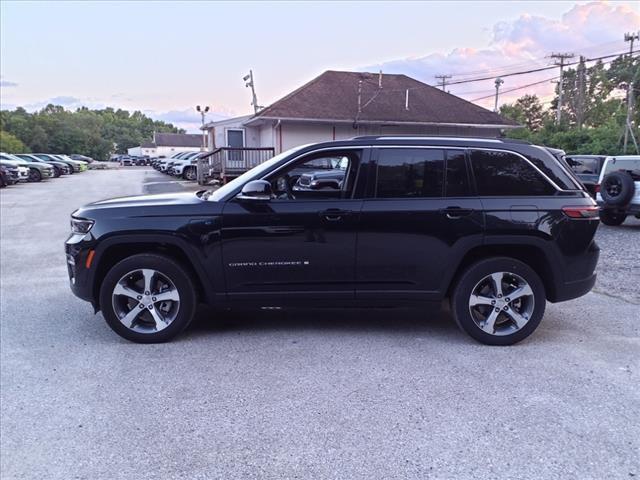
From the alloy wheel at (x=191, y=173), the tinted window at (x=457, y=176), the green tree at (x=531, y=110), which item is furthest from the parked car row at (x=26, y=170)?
the green tree at (x=531, y=110)

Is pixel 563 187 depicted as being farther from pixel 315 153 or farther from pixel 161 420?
pixel 161 420

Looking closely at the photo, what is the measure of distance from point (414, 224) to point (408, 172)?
48 centimetres

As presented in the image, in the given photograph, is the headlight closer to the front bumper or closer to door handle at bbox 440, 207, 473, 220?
the front bumper

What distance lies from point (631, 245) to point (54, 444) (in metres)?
10.0

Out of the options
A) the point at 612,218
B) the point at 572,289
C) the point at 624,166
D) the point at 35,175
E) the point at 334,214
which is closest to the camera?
the point at 334,214

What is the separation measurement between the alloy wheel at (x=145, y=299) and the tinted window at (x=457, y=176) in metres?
2.65

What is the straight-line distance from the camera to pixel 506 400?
3.49m

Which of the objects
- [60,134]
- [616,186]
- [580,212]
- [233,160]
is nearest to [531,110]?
[233,160]

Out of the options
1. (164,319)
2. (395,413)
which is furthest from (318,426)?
(164,319)

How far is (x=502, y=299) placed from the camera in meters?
4.48

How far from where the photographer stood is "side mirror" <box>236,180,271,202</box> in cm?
431

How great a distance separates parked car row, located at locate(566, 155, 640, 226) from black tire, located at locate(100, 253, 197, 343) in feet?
33.5

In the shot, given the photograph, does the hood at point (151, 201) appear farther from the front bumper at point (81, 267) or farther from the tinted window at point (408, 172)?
the tinted window at point (408, 172)

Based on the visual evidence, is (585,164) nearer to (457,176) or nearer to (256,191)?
(457,176)
